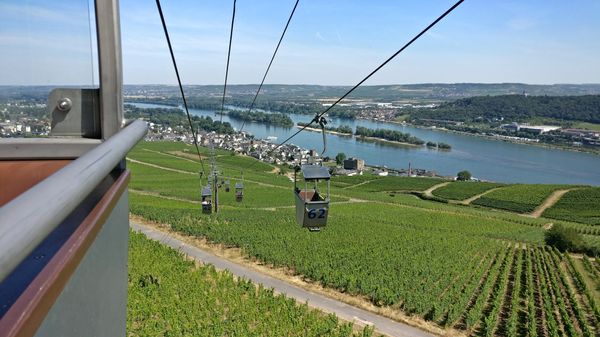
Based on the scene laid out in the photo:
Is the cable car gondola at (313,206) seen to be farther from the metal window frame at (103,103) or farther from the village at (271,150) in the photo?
the village at (271,150)

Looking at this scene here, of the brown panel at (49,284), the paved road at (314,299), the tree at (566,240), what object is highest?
the brown panel at (49,284)

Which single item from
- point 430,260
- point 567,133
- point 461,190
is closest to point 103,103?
point 430,260

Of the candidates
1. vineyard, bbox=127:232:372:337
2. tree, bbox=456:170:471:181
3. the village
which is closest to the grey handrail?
vineyard, bbox=127:232:372:337

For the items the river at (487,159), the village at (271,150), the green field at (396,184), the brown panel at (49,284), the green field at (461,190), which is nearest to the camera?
the brown panel at (49,284)

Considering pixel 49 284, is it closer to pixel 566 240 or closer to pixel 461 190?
pixel 566 240

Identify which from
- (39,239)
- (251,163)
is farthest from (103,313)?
(251,163)

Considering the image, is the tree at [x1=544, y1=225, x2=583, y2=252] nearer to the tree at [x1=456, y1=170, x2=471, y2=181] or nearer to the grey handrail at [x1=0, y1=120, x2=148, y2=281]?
the grey handrail at [x1=0, y1=120, x2=148, y2=281]

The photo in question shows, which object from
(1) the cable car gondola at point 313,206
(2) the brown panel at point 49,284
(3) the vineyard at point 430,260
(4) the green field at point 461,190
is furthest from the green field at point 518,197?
(2) the brown panel at point 49,284

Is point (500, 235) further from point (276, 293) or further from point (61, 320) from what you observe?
point (61, 320)
